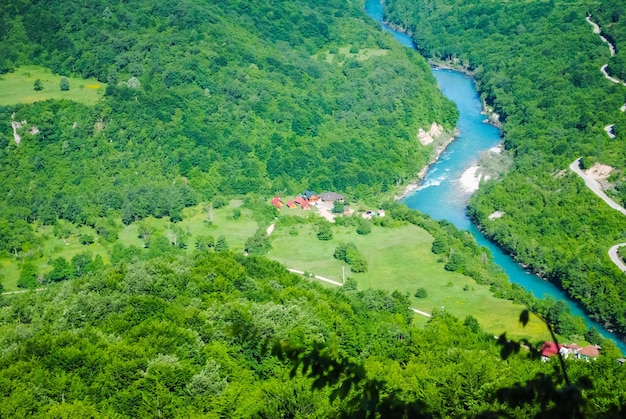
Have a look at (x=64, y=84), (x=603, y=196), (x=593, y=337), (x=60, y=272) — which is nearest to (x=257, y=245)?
(x=60, y=272)

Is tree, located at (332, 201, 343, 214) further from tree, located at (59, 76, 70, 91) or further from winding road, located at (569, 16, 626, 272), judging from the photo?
tree, located at (59, 76, 70, 91)

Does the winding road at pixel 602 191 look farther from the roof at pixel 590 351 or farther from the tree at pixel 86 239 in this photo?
Answer: the tree at pixel 86 239

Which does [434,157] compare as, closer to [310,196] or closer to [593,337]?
[310,196]

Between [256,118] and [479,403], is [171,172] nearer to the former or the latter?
[256,118]

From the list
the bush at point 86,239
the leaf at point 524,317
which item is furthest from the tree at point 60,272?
the leaf at point 524,317

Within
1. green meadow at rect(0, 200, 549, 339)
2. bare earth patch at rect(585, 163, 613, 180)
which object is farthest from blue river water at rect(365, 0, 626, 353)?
bare earth patch at rect(585, 163, 613, 180)

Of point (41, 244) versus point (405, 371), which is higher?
point (405, 371)

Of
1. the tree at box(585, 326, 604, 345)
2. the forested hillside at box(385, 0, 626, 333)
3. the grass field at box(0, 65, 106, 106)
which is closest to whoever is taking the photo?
the tree at box(585, 326, 604, 345)

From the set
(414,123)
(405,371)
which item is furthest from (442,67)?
(405,371)
